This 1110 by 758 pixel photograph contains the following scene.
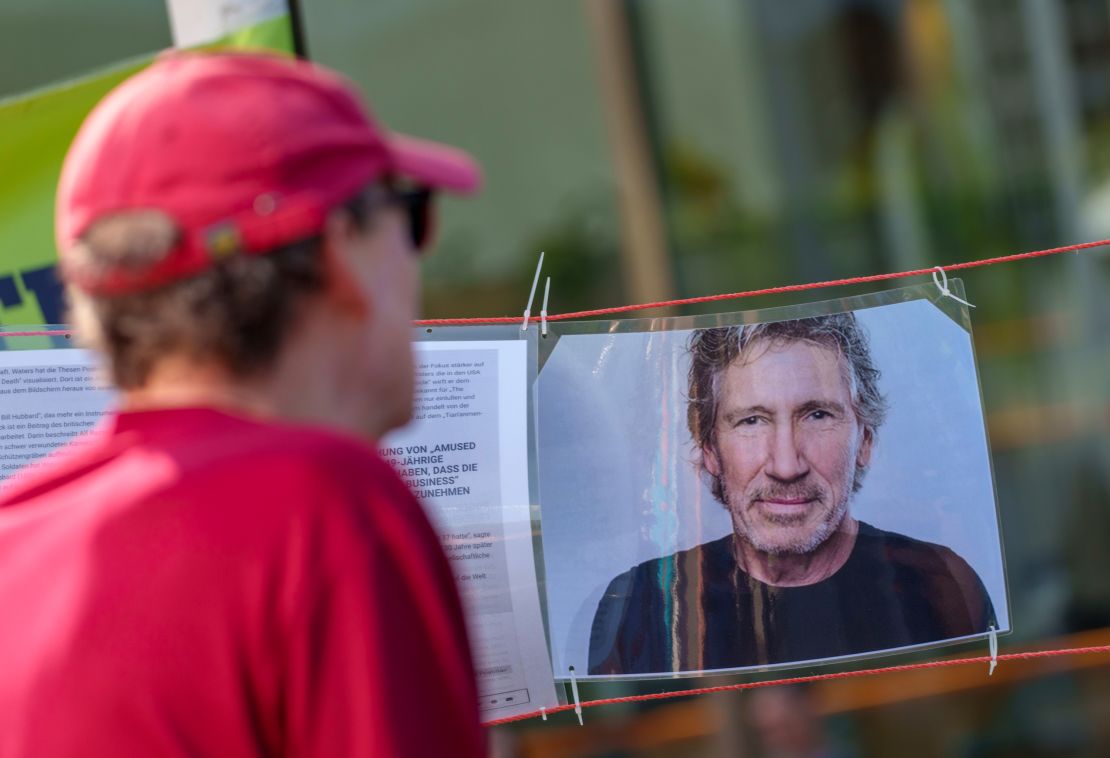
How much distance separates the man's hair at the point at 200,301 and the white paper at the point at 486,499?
3.64 feet

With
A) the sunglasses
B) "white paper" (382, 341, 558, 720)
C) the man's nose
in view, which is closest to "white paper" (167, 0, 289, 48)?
"white paper" (382, 341, 558, 720)

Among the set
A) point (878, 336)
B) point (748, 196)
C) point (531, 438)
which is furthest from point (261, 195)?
point (748, 196)

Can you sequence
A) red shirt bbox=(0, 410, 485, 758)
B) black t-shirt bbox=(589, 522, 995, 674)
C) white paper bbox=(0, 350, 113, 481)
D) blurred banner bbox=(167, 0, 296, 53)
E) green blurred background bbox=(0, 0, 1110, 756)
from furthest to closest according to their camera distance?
green blurred background bbox=(0, 0, 1110, 756), blurred banner bbox=(167, 0, 296, 53), black t-shirt bbox=(589, 522, 995, 674), white paper bbox=(0, 350, 113, 481), red shirt bbox=(0, 410, 485, 758)

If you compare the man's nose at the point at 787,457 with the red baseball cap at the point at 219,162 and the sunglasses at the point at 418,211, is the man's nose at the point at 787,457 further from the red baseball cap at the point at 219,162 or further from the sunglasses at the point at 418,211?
the red baseball cap at the point at 219,162

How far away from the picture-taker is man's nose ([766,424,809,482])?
200cm

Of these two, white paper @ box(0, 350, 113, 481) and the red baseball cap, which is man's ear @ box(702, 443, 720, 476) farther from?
the red baseball cap

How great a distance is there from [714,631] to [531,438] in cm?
39

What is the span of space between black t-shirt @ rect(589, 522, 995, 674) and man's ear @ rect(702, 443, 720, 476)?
0.10 metres

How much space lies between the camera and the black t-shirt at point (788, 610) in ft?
6.52

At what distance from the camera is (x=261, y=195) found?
0.89 metres

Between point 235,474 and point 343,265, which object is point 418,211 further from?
point 235,474

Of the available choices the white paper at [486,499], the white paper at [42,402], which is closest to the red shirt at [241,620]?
the white paper at [42,402]

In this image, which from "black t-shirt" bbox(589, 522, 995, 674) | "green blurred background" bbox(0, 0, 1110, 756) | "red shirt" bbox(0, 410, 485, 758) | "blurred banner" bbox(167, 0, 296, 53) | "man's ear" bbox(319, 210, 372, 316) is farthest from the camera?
"green blurred background" bbox(0, 0, 1110, 756)

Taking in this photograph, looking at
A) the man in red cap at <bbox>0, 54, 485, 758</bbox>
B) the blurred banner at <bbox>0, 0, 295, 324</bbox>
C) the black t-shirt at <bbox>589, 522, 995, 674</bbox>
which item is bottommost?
the black t-shirt at <bbox>589, 522, 995, 674</bbox>
